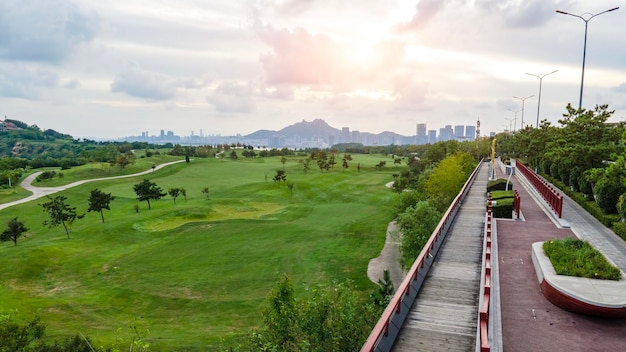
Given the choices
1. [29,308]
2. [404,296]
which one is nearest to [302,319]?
[404,296]

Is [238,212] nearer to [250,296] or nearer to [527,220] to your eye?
[250,296]

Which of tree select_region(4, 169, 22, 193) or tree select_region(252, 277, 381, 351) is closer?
tree select_region(252, 277, 381, 351)

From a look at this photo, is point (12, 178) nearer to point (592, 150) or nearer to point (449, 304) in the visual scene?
point (449, 304)

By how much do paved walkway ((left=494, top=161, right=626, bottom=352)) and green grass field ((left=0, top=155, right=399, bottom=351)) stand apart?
10785mm

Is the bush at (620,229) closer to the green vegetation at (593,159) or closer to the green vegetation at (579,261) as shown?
the green vegetation at (593,159)

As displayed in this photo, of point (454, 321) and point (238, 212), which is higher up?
point (454, 321)

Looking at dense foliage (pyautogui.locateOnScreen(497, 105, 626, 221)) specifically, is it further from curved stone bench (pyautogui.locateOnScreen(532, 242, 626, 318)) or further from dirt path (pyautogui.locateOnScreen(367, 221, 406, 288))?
dirt path (pyautogui.locateOnScreen(367, 221, 406, 288))

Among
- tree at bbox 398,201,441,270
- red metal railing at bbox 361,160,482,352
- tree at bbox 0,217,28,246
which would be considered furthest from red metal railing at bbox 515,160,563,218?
tree at bbox 0,217,28,246

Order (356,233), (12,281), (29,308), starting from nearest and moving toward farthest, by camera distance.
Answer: (29,308)
(12,281)
(356,233)

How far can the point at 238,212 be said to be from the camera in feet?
204

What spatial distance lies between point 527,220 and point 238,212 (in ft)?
141

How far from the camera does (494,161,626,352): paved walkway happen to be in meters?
11.7

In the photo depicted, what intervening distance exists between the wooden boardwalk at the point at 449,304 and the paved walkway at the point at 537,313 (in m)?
0.98

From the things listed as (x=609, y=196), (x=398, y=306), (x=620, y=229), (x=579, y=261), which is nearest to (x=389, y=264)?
(x=609, y=196)
